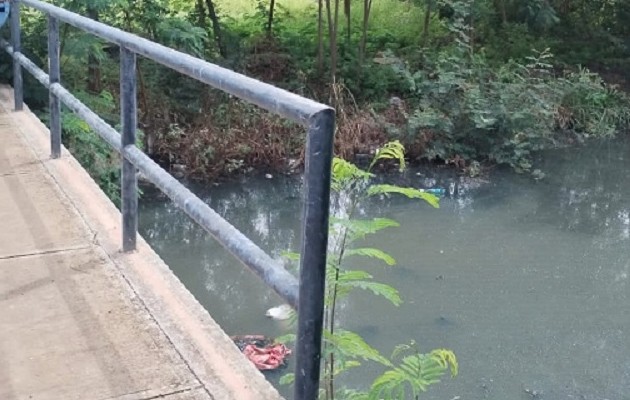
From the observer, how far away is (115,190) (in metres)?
6.79

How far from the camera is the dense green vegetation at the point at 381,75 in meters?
9.84

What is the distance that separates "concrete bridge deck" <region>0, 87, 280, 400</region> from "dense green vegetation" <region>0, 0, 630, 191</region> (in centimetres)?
482

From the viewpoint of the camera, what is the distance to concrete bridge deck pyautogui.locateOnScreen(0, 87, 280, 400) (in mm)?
2145

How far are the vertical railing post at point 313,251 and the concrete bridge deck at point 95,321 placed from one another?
378 millimetres

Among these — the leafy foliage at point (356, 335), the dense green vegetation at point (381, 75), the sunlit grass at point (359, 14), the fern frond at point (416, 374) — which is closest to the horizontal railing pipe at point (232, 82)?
the leafy foliage at point (356, 335)

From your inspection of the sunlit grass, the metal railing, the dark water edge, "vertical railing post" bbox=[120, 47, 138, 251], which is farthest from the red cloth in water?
the sunlit grass

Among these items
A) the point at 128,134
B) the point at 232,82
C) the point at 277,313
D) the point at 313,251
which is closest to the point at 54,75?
the point at 128,134

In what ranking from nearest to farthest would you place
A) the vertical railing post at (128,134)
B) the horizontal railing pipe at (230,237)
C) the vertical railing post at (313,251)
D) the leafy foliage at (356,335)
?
the vertical railing post at (313,251) < the horizontal railing pipe at (230,237) < the leafy foliage at (356,335) < the vertical railing post at (128,134)

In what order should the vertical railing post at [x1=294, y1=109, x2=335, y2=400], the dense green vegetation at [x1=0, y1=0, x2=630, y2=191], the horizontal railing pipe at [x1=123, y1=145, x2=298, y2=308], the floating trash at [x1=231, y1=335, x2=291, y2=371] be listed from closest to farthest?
1. the vertical railing post at [x1=294, y1=109, x2=335, y2=400]
2. the horizontal railing pipe at [x1=123, y1=145, x2=298, y2=308]
3. the floating trash at [x1=231, y1=335, x2=291, y2=371]
4. the dense green vegetation at [x1=0, y1=0, x2=630, y2=191]

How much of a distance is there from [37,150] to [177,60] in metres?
2.48

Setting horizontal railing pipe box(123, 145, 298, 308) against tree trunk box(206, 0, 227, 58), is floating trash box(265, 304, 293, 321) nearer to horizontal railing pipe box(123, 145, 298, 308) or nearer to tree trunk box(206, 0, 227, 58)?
horizontal railing pipe box(123, 145, 298, 308)

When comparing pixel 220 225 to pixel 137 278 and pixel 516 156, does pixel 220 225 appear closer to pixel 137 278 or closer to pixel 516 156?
pixel 137 278

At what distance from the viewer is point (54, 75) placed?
4.00 m

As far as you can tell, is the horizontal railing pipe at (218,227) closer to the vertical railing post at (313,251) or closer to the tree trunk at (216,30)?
the vertical railing post at (313,251)
